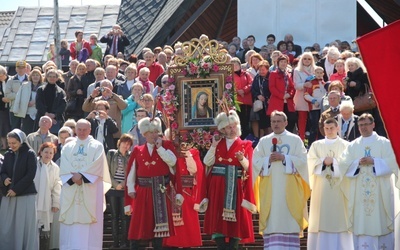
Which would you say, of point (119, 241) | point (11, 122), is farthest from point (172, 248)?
point (11, 122)

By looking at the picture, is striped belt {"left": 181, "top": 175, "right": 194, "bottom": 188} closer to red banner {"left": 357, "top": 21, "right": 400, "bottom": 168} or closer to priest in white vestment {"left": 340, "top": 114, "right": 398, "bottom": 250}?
priest in white vestment {"left": 340, "top": 114, "right": 398, "bottom": 250}

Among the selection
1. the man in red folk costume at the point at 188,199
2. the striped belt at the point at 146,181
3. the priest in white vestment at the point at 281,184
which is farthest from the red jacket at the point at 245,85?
the striped belt at the point at 146,181

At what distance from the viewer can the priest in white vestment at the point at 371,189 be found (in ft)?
45.1

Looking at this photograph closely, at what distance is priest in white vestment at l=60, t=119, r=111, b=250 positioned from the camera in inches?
576

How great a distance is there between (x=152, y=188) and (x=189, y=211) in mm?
919

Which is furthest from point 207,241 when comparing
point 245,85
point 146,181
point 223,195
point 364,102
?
point 245,85

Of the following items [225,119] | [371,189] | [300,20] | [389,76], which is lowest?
[389,76]

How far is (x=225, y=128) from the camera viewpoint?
14.3 m

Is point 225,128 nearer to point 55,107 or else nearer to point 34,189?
point 34,189

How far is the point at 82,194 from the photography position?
1466 cm

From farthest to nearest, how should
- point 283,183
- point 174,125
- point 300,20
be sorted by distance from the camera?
point 300,20, point 174,125, point 283,183

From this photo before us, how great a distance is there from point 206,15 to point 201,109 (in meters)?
16.2

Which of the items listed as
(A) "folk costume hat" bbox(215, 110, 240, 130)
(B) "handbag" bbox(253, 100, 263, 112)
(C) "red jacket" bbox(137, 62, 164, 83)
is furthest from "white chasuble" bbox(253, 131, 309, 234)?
(C) "red jacket" bbox(137, 62, 164, 83)

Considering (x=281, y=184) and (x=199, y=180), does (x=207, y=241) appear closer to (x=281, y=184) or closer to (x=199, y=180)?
(x=199, y=180)
